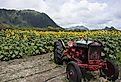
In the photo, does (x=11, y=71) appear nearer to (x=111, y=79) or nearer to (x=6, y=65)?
(x=6, y=65)

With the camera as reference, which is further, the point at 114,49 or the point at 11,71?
the point at 114,49

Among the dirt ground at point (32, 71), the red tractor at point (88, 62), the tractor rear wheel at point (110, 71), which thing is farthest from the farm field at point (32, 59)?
the tractor rear wheel at point (110, 71)

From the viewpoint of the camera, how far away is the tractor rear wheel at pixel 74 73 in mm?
8453

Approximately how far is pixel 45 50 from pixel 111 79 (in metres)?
6.56

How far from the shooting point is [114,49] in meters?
12.4

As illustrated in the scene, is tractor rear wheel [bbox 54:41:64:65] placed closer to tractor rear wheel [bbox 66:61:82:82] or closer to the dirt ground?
the dirt ground

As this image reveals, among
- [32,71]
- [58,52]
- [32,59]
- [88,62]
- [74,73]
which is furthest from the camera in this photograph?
[32,59]

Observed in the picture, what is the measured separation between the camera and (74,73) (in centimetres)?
866

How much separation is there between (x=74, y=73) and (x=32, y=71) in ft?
8.17

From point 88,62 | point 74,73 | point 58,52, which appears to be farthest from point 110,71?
point 58,52

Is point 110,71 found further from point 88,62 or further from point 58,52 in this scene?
point 58,52

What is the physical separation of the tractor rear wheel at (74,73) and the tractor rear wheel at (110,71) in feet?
4.28

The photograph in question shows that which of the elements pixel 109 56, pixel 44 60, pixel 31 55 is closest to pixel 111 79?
pixel 109 56

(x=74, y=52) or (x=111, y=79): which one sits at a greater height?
(x=74, y=52)
